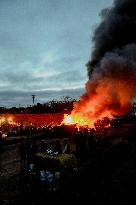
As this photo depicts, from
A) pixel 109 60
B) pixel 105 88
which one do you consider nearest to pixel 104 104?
pixel 105 88

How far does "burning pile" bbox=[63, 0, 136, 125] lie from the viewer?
38.4m

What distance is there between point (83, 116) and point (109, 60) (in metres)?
A: 8.11

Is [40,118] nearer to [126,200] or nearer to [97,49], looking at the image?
[97,49]

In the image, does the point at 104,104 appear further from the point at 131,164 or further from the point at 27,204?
the point at 27,204

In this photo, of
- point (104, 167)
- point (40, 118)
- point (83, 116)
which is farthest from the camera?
point (40, 118)

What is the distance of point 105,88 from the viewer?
39094mm

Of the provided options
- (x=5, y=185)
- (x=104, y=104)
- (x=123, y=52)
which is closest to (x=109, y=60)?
(x=123, y=52)

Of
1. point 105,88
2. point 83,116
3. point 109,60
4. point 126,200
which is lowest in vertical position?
point 126,200

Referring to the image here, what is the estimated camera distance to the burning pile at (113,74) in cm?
3838

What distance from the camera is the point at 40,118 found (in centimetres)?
5084

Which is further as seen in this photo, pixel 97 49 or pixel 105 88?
pixel 97 49

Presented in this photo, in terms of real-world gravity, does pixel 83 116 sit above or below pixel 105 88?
below

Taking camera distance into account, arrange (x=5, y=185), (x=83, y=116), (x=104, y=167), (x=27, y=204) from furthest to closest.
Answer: (x=83, y=116) → (x=104, y=167) → (x=5, y=185) → (x=27, y=204)

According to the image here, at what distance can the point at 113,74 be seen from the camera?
3966 cm
